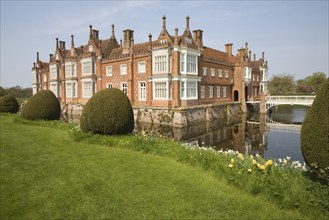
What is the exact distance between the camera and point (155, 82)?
92.5ft

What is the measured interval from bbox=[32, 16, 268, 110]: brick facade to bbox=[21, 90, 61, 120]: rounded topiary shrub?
11.6 meters

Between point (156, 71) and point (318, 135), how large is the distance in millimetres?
23227

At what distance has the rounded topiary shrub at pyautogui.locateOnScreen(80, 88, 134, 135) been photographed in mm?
12922

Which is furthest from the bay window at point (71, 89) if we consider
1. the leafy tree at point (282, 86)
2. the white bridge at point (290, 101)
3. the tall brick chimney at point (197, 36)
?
the leafy tree at point (282, 86)

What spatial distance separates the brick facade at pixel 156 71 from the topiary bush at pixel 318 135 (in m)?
20.9

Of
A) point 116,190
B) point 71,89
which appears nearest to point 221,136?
point 116,190

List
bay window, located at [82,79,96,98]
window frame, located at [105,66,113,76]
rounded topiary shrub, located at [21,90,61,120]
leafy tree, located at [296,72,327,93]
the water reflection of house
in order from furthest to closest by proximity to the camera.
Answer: leafy tree, located at [296,72,327,93], bay window, located at [82,79,96,98], window frame, located at [105,66,113,76], rounded topiary shrub, located at [21,90,61,120], the water reflection of house

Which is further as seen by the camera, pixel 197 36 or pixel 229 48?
pixel 229 48

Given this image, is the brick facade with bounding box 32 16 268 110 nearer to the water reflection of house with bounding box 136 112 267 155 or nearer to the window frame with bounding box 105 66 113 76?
the window frame with bounding box 105 66 113 76


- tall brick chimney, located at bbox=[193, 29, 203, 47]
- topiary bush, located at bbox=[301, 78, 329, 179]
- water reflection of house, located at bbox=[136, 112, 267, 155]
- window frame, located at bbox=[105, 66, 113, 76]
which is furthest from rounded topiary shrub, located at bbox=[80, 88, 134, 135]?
tall brick chimney, located at bbox=[193, 29, 203, 47]

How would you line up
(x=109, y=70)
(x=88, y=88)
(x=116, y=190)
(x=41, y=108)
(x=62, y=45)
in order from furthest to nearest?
1. (x=62, y=45)
2. (x=88, y=88)
3. (x=109, y=70)
4. (x=41, y=108)
5. (x=116, y=190)

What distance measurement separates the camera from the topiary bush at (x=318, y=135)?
5.53 metres

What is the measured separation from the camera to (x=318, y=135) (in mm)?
5660

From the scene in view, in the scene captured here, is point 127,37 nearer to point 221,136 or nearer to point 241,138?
point 221,136
